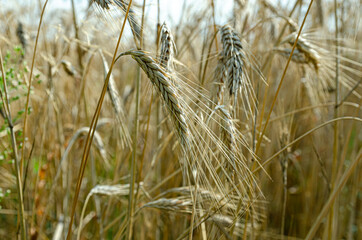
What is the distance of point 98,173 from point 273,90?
1.21 metres

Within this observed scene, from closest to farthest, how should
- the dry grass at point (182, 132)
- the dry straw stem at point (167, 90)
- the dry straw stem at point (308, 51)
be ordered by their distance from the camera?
the dry straw stem at point (167, 90), the dry grass at point (182, 132), the dry straw stem at point (308, 51)

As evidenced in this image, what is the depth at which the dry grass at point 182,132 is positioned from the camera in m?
0.86

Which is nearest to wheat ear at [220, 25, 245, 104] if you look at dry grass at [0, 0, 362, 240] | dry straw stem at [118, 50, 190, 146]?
dry grass at [0, 0, 362, 240]

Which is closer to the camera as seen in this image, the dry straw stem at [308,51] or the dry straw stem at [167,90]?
the dry straw stem at [167,90]

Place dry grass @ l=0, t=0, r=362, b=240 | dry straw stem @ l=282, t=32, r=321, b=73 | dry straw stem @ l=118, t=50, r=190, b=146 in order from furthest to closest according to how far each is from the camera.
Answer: dry straw stem @ l=282, t=32, r=321, b=73
dry grass @ l=0, t=0, r=362, b=240
dry straw stem @ l=118, t=50, r=190, b=146

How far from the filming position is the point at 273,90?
2.12 meters

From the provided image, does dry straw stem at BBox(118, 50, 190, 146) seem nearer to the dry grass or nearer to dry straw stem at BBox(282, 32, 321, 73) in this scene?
the dry grass

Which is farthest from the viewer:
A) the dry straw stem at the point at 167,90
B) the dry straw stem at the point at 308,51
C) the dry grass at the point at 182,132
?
the dry straw stem at the point at 308,51

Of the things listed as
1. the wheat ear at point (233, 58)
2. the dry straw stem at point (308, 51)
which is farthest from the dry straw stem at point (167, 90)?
the dry straw stem at point (308, 51)

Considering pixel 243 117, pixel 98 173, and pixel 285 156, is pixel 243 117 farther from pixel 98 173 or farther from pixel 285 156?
pixel 98 173

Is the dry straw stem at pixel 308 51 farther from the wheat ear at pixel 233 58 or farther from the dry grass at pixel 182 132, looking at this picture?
the wheat ear at pixel 233 58

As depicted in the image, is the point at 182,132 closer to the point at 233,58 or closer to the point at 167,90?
the point at 167,90

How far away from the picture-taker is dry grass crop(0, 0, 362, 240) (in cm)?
86

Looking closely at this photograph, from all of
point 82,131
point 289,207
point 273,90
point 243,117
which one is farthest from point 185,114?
point 289,207
